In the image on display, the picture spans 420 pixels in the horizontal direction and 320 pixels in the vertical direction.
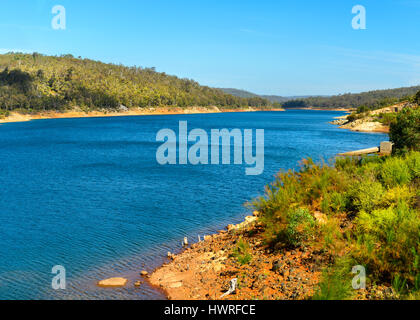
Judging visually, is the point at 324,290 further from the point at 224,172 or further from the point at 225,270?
the point at 224,172

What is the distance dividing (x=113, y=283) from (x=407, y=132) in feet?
60.7

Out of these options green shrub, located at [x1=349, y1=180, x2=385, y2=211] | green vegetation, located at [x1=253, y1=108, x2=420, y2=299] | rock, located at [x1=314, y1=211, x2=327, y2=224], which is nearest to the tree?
green vegetation, located at [x1=253, y1=108, x2=420, y2=299]

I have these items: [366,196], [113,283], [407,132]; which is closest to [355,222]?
[366,196]

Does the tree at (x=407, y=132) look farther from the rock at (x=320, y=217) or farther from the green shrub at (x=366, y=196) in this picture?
the rock at (x=320, y=217)

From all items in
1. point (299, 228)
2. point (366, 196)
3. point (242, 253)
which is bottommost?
point (242, 253)

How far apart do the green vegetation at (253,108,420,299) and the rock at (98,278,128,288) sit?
550 cm

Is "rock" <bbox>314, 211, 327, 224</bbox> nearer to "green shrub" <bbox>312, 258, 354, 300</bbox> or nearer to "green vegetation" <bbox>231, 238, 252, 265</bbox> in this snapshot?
"green shrub" <bbox>312, 258, 354, 300</bbox>

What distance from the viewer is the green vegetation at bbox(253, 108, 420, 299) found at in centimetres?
915

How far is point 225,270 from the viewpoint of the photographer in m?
12.1

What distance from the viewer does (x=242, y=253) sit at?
12.9 meters

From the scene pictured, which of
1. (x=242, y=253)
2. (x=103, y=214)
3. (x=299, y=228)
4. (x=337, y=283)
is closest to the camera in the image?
(x=337, y=283)

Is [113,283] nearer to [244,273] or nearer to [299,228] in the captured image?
[244,273]

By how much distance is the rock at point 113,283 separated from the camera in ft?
40.7

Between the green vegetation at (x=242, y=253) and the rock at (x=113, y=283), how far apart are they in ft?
13.5
